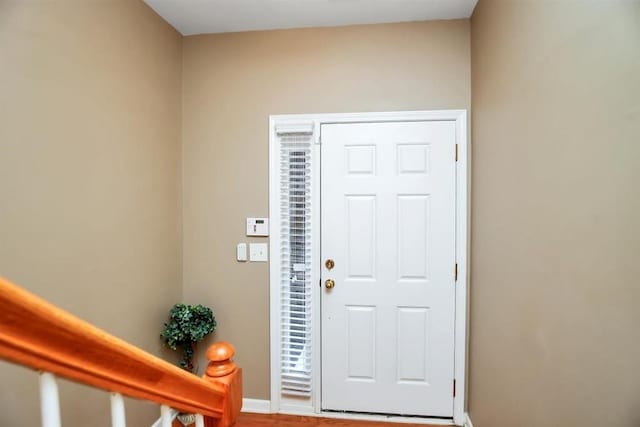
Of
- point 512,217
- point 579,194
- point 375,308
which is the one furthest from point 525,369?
point 375,308

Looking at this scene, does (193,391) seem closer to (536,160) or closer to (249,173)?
→ (536,160)

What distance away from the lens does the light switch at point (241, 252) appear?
2111 millimetres

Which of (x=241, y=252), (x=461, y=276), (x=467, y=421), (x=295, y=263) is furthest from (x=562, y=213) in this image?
(x=241, y=252)

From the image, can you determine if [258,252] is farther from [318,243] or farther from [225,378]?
[225,378]

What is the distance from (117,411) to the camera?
502 mm

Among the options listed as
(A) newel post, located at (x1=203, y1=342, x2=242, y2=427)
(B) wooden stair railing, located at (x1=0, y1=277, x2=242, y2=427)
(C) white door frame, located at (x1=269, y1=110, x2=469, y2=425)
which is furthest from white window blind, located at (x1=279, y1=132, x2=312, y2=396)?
(B) wooden stair railing, located at (x1=0, y1=277, x2=242, y2=427)

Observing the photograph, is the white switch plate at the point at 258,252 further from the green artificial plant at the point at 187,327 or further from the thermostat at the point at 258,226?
the green artificial plant at the point at 187,327

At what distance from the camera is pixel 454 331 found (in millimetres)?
1960

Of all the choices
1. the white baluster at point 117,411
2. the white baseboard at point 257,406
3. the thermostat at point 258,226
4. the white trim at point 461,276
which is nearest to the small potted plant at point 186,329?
the white baseboard at point 257,406

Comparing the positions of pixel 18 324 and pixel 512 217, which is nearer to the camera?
pixel 18 324

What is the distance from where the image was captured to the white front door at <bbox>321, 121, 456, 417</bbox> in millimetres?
1960

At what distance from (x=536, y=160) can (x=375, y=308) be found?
1.31m

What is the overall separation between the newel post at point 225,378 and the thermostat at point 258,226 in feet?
4.18

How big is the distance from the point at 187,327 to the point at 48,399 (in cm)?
163
